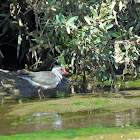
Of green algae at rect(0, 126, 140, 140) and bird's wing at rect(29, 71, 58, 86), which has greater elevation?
bird's wing at rect(29, 71, 58, 86)

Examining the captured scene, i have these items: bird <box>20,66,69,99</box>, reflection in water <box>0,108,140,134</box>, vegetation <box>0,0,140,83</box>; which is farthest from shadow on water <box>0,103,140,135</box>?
bird <box>20,66,69,99</box>

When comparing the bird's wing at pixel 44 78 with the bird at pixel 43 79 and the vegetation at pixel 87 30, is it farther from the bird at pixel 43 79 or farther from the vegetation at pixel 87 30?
the vegetation at pixel 87 30

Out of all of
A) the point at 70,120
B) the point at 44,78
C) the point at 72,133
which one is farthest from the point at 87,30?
the point at 72,133

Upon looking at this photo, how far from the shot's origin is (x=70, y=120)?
205 inches

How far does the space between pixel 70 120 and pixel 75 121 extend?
0.13 metres

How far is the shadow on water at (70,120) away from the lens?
464 cm

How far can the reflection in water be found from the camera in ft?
15.2

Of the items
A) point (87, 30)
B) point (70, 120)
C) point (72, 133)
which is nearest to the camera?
point (72, 133)

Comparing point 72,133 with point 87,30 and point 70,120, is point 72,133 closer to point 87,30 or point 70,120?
point 70,120

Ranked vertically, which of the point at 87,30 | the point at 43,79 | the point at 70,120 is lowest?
the point at 70,120

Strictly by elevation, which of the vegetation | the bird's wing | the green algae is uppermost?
the vegetation

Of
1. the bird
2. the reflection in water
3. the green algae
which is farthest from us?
the bird

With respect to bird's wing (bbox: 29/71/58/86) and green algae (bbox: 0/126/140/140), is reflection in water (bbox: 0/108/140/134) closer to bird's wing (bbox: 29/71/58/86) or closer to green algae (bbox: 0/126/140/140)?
green algae (bbox: 0/126/140/140)

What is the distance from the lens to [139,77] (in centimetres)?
1037
